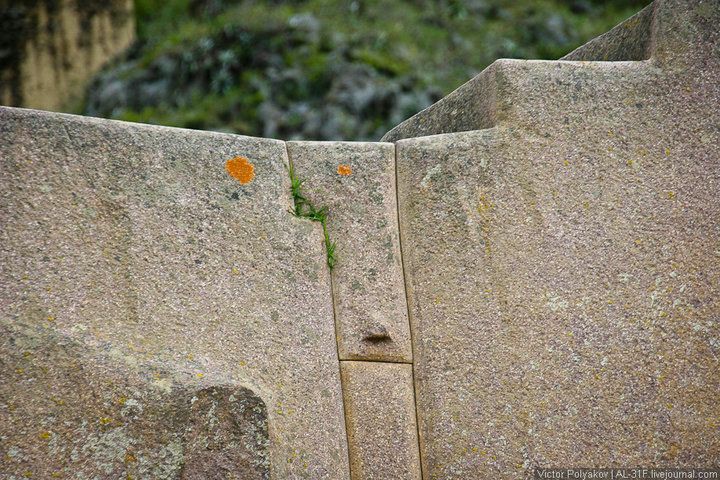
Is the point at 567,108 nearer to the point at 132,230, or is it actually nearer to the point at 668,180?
the point at 668,180

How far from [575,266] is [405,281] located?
485 mm

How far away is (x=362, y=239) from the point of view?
2105mm

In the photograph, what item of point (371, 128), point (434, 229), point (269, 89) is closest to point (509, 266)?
point (434, 229)

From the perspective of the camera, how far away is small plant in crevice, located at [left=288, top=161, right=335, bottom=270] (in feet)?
6.84

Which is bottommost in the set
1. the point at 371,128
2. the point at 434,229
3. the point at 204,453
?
the point at 204,453

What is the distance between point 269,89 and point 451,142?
1252 cm

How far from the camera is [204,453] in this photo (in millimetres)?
1705

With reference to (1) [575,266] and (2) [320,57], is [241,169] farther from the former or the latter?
(2) [320,57]

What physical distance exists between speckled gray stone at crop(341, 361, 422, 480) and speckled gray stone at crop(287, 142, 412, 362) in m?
0.05

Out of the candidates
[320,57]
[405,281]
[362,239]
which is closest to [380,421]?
[405,281]

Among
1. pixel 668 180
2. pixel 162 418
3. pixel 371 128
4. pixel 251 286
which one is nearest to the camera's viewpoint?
pixel 162 418

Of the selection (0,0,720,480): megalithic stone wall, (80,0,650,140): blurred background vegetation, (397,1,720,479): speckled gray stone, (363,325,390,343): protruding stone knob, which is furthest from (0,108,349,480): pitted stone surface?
A: (80,0,650,140): blurred background vegetation

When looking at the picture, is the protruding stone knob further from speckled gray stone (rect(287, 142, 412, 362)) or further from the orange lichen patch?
the orange lichen patch

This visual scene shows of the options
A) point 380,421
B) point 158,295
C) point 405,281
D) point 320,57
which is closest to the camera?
point 158,295
